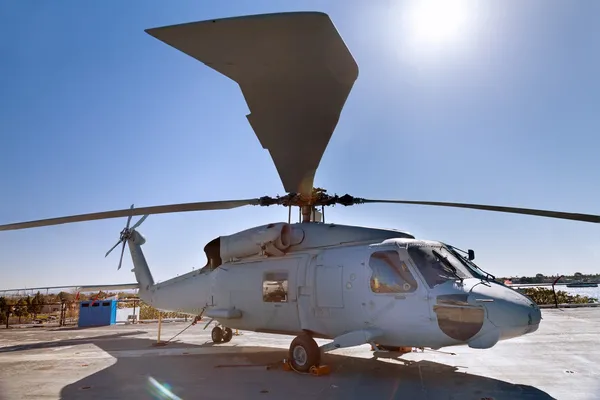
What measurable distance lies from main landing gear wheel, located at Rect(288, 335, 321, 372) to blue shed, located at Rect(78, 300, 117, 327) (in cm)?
1453

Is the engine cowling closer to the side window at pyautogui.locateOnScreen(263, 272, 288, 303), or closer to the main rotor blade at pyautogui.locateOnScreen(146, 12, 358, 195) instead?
the side window at pyautogui.locateOnScreen(263, 272, 288, 303)

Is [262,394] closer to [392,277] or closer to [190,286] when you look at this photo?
[392,277]

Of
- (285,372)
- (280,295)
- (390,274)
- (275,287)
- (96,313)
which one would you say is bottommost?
(285,372)

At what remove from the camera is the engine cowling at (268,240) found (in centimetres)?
867

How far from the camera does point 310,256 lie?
849 centimetres

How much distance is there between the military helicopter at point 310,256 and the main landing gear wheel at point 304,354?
19 millimetres

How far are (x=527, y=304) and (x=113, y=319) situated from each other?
62.2 feet

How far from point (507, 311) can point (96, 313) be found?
61.1ft

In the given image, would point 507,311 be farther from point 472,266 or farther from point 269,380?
point 269,380

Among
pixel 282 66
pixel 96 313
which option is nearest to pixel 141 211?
pixel 282 66

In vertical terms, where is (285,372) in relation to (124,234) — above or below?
below

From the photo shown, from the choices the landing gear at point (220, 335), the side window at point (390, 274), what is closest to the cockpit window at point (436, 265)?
the side window at point (390, 274)

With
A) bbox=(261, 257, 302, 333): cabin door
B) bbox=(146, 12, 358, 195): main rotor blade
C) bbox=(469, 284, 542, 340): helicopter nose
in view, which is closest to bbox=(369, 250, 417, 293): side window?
bbox=(469, 284, 542, 340): helicopter nose

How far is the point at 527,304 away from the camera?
6.37 meters
